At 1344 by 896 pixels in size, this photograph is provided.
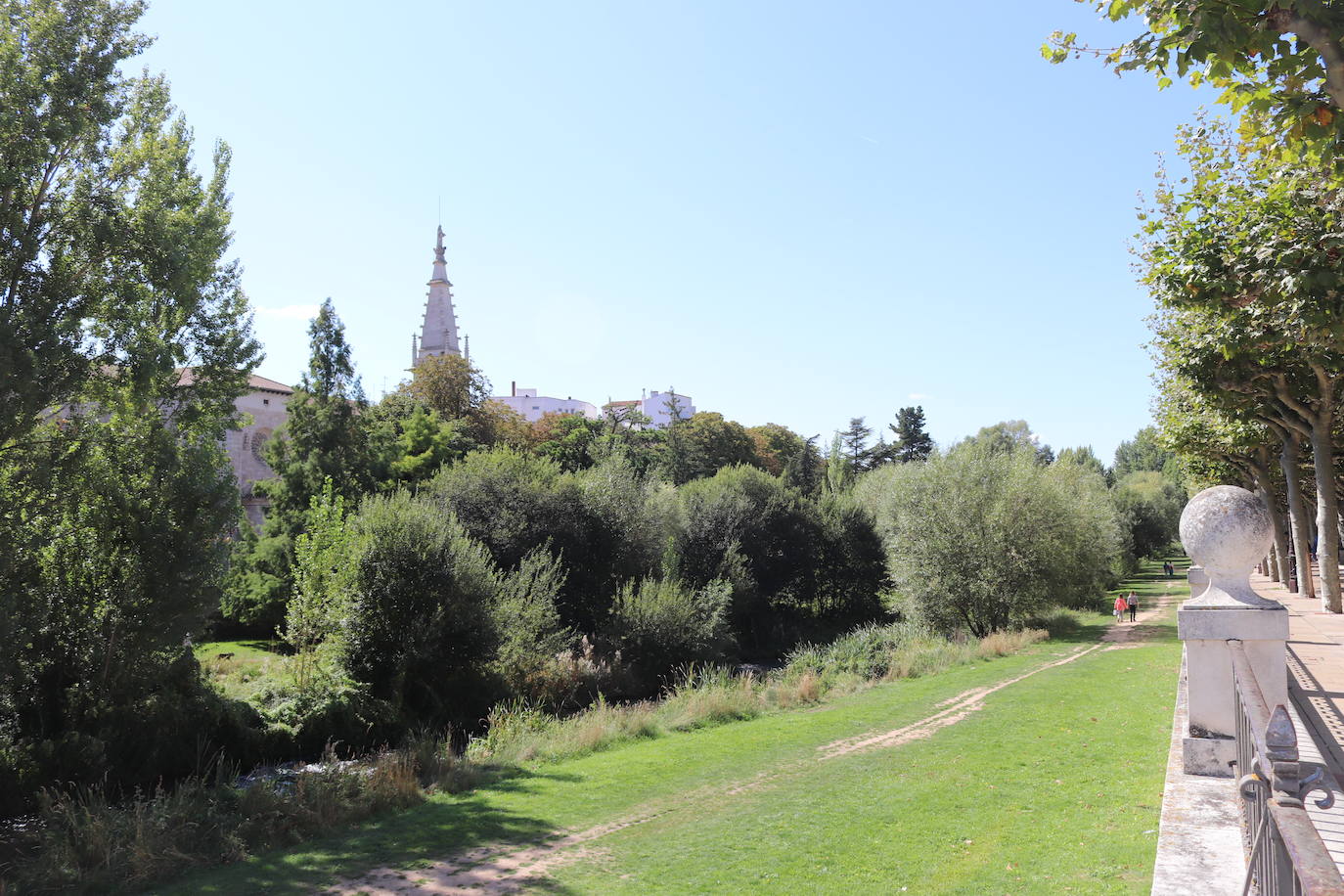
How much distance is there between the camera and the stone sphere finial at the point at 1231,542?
6379mm

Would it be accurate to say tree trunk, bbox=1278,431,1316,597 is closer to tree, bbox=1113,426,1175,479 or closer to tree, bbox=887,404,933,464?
tree, bbox=887,404,933,464

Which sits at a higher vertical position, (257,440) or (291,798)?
(257,440)

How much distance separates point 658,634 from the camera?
29188 mm

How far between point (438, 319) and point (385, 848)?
326ft

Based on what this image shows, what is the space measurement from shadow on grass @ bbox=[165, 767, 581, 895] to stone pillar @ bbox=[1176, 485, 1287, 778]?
21.4 feet

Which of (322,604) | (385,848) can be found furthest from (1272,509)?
(385,848)

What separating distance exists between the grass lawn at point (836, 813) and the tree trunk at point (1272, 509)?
561 inches

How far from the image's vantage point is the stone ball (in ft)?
20.9

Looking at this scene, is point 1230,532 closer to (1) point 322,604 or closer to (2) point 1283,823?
(2) point 1283,823

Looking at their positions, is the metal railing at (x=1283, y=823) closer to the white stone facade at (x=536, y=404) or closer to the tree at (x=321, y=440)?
the tree at (x=321, y=440)

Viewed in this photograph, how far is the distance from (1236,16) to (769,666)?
34.7m

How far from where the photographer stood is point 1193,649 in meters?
6.67

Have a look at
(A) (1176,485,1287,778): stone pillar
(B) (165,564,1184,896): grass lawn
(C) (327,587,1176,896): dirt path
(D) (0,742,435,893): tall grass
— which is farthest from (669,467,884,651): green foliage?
(A) (1176,485,1287,778): stone pillar

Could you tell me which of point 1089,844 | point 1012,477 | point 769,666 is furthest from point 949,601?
point 1089,844
